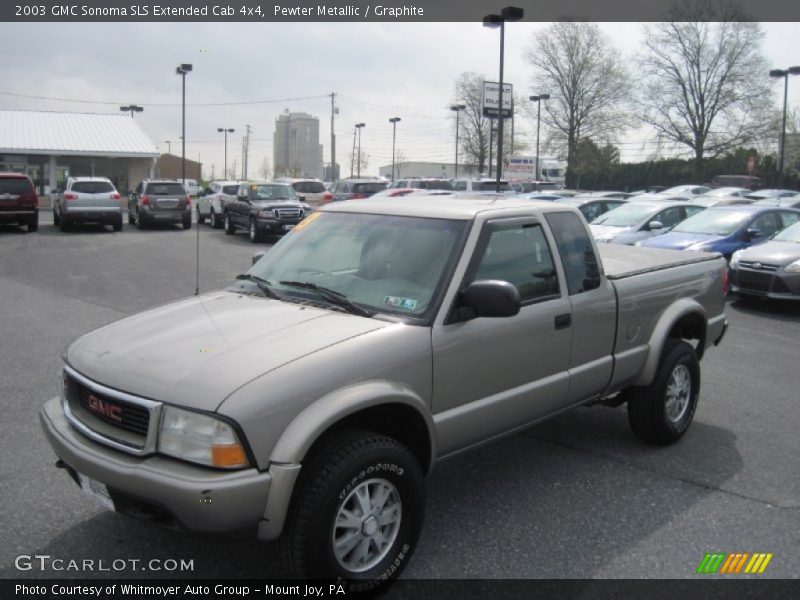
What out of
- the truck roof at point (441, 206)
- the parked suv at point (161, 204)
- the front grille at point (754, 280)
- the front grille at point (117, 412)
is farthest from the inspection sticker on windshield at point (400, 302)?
the parked suv at point (161, 204)

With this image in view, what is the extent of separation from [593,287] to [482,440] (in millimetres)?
1392

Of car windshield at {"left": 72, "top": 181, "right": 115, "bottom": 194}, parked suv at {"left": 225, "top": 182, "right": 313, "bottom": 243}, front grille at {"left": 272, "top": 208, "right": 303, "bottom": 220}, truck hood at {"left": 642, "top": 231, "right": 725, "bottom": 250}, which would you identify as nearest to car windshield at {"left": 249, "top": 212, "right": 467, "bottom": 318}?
truck hood at {"left": 642, "top": 231, "right": 725, "bottom": 250}

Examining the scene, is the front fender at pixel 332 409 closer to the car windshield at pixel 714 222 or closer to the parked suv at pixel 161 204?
the car windshield at pixel 714 222

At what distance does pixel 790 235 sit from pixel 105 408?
12155 mm

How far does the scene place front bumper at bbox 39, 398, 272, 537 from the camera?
9.32ft

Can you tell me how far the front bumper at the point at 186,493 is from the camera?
2.84 m

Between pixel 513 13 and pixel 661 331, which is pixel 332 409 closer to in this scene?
pixel 661 331

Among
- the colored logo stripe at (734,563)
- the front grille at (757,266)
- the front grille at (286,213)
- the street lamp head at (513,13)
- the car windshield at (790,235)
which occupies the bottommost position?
the colored logo stripe at (734,563)

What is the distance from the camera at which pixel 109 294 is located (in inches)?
466

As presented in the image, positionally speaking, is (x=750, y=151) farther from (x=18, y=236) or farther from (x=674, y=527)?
(x=674, y=527)

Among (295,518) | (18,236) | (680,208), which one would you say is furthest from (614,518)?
(18,236)

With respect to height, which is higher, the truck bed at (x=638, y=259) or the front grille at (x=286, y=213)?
the front grille at (x=286, y=213)

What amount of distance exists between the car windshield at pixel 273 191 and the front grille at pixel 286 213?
1017 millimetres

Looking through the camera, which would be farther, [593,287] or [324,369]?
[593,287]
